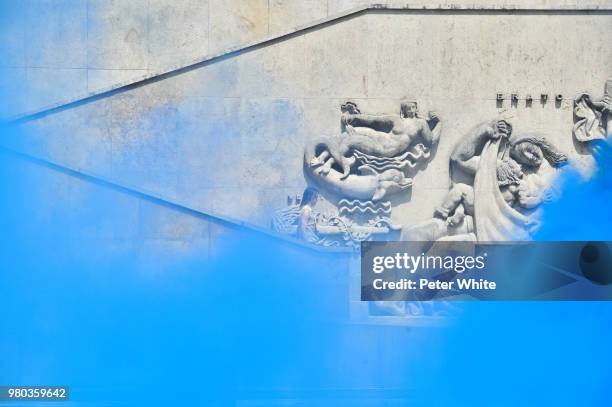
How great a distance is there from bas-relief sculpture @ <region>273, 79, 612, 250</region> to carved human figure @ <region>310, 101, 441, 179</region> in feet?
0.04

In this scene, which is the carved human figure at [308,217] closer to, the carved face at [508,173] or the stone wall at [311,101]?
the stone wall at [311,101]

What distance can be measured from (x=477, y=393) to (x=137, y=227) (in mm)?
4761

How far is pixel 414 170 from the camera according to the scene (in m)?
14.2

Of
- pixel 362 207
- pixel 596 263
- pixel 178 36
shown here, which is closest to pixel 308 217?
pixel 362 207

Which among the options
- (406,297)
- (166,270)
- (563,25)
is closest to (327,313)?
(406,297)

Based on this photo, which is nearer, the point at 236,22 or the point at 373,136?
the point at 373,136

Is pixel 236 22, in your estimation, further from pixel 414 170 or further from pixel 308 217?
pixel 414 170

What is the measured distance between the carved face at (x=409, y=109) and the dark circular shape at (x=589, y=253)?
2791 mm

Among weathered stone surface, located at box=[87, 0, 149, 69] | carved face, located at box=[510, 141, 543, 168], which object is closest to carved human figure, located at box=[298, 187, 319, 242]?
carved face, located at box=[510, 141, 543, 168]

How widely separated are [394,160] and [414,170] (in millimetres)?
315

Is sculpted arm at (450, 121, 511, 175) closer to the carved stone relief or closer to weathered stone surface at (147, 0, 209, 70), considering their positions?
the carved stone relief

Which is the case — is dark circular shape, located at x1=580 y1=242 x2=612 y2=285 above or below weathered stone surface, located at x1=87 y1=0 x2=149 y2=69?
below

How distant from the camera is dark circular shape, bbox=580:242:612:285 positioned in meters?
13.9

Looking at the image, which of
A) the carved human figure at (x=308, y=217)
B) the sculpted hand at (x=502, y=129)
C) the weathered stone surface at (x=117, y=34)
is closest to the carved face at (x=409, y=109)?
the sculpted hand at (x=502, y=129)
